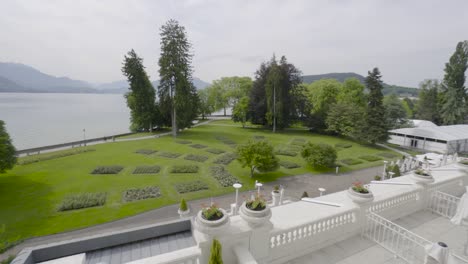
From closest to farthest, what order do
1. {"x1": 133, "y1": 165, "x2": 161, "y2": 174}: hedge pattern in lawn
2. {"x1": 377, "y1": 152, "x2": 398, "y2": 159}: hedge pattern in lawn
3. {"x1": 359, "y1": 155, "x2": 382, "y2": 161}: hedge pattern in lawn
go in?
1. {"x1": 133, "y1": 165, "x2": 161, "y2": 174}: hedge pattern in lawn
2. {"x1": 359, "y1": 155, "x2": 382, "y2": 161}: hedge pattern in lawn
3. {"x1": 377, "y1": 152, "x2": 398, "y2": 159}: hedge pattern in lawn

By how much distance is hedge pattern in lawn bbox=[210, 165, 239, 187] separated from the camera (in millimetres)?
14058

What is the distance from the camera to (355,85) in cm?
3797

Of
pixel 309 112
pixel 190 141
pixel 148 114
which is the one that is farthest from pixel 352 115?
pixel 148 114

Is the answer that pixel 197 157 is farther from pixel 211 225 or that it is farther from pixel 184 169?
pixel 211 225

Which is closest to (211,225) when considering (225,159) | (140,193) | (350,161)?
(140,193)

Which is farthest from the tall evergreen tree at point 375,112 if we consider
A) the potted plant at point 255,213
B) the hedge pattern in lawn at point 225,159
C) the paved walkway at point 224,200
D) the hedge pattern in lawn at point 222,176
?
the potted plant at point 255,213

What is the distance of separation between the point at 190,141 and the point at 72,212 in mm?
16402

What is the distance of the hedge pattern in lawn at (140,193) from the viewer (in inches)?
464

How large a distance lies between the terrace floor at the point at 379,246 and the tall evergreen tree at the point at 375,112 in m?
20.9

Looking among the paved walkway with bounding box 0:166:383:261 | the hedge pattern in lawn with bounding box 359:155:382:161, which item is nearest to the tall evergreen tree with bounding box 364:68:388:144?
the hedge pattern in lawn with bounding box 359:155:382:161

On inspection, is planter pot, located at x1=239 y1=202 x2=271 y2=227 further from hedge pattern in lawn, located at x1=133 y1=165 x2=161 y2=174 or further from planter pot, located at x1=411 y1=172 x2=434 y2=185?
hedge pattern in lawn, located at x1=133 y1=165 x2=161 y2=174

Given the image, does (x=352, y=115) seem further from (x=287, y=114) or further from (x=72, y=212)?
(x=72, y=212)

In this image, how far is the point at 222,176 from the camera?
1506 cm

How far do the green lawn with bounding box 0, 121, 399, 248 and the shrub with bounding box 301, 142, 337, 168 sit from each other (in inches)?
31.0
